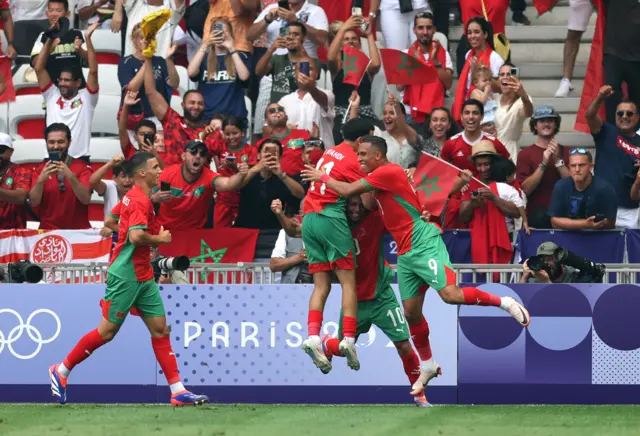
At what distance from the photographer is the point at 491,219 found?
1428 cm

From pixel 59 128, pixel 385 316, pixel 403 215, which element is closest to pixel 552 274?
pixel 385 316

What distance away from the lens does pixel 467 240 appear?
1430 centimetres

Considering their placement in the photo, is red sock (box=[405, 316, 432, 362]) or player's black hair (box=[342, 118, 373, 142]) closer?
red sock (box=[405, 316, 432, 362])

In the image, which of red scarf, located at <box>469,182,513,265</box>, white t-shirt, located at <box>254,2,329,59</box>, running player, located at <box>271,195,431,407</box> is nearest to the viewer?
running player, located at <box>271,195,431,407</box>

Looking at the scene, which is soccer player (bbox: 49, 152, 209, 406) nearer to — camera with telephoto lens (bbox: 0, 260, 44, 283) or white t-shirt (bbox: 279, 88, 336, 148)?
camera with telephoto lens (bbox: 0, 260, 44, 283)

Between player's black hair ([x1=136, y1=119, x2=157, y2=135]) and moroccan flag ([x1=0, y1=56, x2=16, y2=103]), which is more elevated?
moroccan flag ([x1=0, y1=56, x2=16, y2=103])

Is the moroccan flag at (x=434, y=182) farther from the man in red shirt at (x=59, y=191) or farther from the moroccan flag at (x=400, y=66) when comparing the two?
the man in red shirt at (x=59, y=191)

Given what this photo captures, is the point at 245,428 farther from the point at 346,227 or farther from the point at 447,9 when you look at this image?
the point at 447,9

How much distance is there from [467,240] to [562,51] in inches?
228

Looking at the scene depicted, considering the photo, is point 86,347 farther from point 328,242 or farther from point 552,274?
point 552,274

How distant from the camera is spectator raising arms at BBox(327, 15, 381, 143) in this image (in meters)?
16.8

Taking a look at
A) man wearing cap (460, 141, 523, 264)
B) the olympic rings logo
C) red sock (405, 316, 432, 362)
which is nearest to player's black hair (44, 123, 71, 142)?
the olympic rings logo

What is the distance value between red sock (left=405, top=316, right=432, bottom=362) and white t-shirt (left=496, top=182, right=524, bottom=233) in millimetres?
2575

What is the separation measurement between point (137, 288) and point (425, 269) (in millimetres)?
2631
